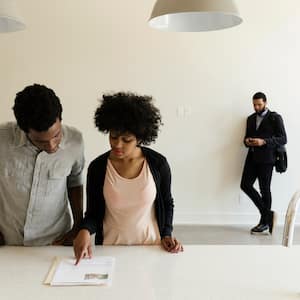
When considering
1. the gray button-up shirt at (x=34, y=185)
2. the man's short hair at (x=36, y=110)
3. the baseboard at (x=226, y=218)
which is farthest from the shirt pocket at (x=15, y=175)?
the baseboard at (x=226, y=218)

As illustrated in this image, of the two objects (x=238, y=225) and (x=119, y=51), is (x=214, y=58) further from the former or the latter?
(x=238, y=225)

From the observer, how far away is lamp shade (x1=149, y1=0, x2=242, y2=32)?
1.46 m

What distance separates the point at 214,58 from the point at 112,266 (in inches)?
130

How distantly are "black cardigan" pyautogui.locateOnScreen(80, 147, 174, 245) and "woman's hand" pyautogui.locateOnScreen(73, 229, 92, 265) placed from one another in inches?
2.3

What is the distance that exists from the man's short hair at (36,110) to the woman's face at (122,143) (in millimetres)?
254

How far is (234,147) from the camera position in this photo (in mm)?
4531

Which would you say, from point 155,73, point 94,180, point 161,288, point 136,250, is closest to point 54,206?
point 94,180

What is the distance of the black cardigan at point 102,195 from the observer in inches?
66.0

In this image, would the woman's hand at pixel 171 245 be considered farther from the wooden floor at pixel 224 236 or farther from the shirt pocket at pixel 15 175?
the wooden floor at pixel 224 236

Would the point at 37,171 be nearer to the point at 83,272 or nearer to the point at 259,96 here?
the point at 83,272

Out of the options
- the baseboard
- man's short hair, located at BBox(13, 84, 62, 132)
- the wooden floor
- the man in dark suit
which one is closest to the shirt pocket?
man's short hair, located at BBox(13, 84, 62, 132)

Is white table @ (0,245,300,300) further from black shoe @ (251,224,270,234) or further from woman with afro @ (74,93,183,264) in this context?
black shoe @ (251,224,270,234)

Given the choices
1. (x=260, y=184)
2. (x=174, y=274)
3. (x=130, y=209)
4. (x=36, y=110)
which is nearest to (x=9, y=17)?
(x=36, y=110)

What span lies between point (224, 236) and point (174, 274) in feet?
9.53
